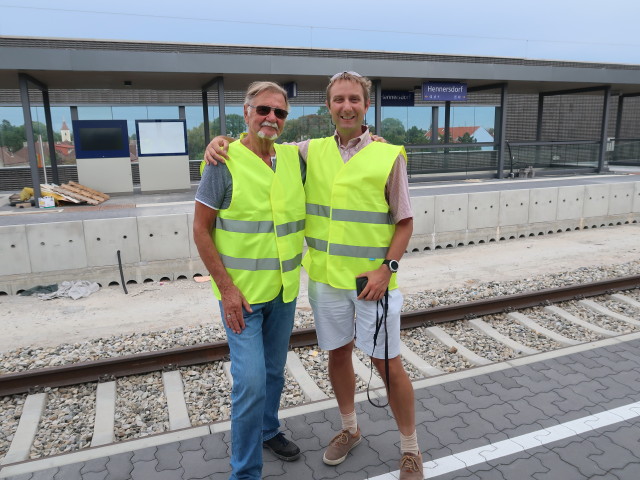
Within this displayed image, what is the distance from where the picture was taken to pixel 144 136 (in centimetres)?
1555

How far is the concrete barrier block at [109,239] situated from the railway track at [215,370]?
4023 mm

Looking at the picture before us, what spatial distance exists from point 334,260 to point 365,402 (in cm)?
165

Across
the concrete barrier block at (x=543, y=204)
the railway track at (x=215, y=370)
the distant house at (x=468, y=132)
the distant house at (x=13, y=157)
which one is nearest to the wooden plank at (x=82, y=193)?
the distant house at (x=13, y=157)

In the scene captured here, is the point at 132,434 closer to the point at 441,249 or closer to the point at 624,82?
the point at 441,249

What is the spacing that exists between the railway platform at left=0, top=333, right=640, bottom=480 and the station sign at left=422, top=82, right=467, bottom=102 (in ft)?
50.9

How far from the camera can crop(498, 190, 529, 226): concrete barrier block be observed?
11516 mm

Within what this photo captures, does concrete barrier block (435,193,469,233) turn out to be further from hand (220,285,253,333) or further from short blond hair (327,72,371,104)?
hand (220,285,253,333)

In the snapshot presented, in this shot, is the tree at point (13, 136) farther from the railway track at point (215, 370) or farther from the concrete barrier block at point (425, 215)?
the railway track at point (215, 370)

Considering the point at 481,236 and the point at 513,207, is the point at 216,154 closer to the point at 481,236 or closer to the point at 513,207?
the point at 481,236

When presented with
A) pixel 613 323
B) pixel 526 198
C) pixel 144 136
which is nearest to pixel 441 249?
pixel 526 198

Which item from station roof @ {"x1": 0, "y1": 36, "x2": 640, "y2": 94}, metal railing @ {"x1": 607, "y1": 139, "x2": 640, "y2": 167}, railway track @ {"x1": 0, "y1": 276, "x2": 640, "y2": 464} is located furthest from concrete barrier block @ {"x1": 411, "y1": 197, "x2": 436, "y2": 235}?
metal railing @ {"x1": 607, "y1": 139, "x2": 640, "y2": 167}

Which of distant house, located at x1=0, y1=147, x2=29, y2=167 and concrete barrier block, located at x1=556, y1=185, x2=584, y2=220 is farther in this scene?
distant house, located at x1=0, y1=147, x2=29, y2=167

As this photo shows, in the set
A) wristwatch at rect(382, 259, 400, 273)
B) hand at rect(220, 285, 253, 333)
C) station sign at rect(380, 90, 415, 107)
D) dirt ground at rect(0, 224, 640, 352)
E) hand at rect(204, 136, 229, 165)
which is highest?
station sign at rect(380, 90, 415, 107)

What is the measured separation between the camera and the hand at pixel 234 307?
2.72 meters
